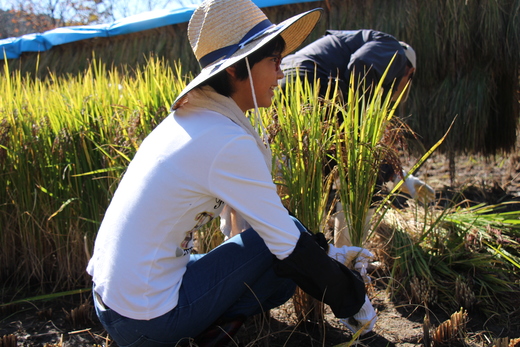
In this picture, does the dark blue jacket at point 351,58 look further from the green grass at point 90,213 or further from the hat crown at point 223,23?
the hat crown at point 223,23

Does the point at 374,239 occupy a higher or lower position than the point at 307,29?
lower

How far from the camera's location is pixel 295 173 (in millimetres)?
1894

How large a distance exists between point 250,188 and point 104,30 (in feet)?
17.7

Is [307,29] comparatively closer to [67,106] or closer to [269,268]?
[269,268]

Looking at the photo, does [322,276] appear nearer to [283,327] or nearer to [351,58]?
[283,327]

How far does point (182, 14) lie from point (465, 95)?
9.98 feet

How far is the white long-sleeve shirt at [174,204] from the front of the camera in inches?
52.3

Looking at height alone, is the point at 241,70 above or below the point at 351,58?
above

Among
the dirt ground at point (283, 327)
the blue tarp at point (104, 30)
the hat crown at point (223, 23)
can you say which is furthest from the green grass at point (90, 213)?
the blue tarp at point (104, 30)

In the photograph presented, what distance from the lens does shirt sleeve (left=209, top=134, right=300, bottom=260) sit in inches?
51.8

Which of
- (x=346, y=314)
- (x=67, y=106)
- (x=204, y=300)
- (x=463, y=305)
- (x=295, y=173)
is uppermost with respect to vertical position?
(x=67, y=106)

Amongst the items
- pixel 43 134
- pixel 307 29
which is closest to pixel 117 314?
pixel 307 29

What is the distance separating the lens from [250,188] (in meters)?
1.33

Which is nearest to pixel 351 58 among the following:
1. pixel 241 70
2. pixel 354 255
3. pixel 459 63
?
pixel 354 255
